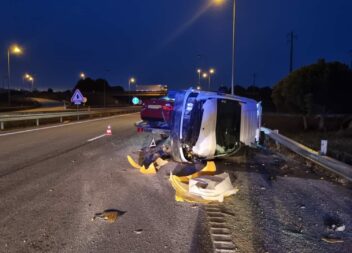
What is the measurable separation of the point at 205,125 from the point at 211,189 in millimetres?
3972

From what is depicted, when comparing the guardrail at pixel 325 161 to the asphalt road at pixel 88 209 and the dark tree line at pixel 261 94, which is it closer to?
the asphalt road at pixel 88 209

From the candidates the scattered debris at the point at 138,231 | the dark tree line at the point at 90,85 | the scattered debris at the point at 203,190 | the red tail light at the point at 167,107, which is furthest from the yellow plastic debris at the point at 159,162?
the dark tree line at the point at 90,85

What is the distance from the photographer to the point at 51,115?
3103 cm

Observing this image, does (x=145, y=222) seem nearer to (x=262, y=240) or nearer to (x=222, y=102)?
(x=262, y=240)

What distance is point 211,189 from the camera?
7.46 meters

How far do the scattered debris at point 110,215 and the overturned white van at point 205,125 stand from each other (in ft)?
15.1

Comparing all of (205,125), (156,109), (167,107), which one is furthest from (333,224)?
(156,109)

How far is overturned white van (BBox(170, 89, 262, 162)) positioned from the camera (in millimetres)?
10953

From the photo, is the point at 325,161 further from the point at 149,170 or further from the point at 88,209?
Answer: the point at 88,209

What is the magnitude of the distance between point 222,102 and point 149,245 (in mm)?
7440

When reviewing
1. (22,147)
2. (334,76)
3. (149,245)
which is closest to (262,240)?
(149,245)

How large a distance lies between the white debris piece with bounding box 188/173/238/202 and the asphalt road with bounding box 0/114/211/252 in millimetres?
439

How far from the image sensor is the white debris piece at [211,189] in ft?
24.0

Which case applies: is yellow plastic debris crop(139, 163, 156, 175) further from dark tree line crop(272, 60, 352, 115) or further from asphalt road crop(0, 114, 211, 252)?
dark tree line crop(272, 60, 352, 115)
